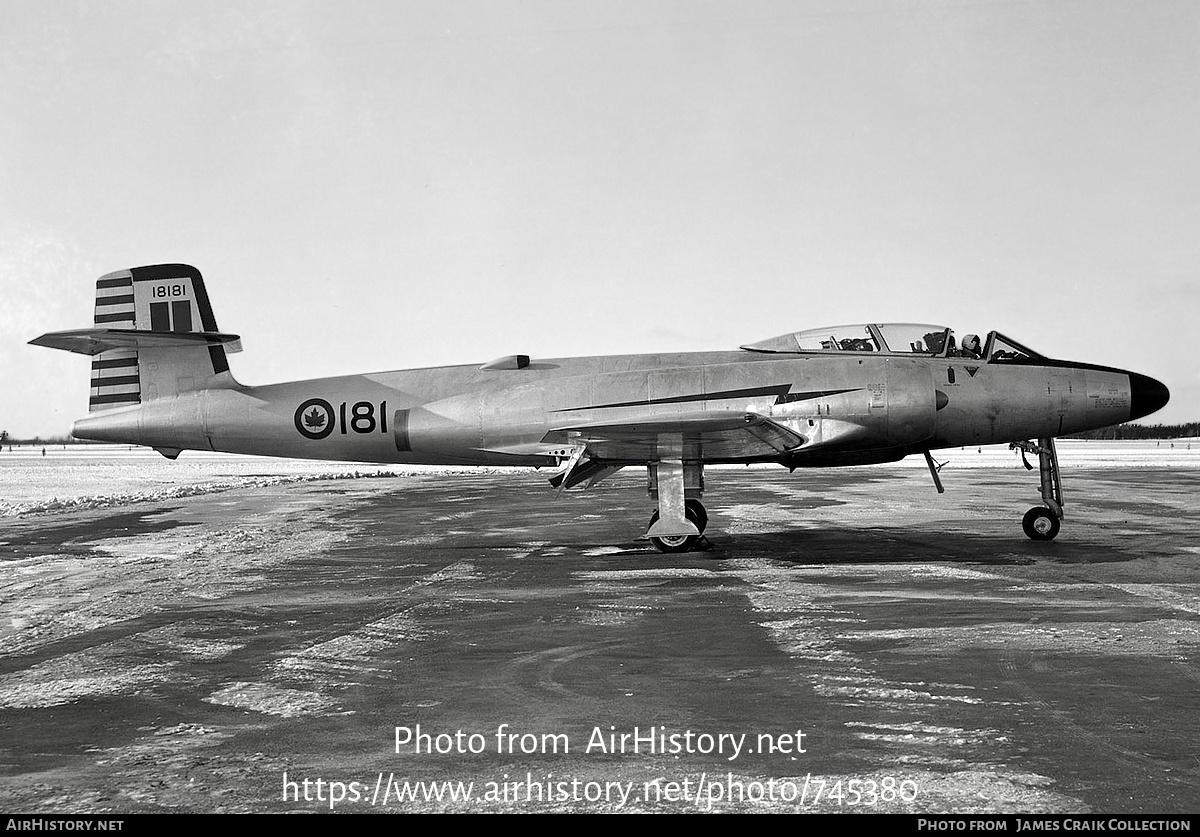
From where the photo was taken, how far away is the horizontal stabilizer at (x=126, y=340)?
14898mm

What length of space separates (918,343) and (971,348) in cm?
84

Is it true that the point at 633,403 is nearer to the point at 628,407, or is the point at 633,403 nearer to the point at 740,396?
the point at 628,407

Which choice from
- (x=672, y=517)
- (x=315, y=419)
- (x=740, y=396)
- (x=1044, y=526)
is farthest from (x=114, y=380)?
(x=1044, y=526)

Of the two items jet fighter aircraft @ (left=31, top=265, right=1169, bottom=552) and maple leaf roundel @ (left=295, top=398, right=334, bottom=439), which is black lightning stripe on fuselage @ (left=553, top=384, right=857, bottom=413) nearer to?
jet fighter aircraft @ (left=31, top=265, right=1169, bottom=552)

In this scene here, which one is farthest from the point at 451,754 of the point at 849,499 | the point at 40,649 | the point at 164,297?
the point at 849,499

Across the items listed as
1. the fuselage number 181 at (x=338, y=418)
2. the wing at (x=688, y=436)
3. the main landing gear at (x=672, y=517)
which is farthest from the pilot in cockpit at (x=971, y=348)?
the fuselage number 181 at (x=338, y=418)

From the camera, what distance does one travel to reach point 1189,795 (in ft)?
14.3

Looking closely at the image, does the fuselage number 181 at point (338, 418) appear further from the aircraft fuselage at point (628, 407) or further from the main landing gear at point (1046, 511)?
the main landing gear at point (1046, 511)

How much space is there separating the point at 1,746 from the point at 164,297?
12.7 metres

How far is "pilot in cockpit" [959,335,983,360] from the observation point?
14.8 meters

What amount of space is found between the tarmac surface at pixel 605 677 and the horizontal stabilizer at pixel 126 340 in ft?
11.0

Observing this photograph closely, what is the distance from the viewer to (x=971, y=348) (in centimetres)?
1488

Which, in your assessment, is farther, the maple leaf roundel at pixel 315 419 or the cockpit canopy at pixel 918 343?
the maple leaf roundel at pixel 315 419

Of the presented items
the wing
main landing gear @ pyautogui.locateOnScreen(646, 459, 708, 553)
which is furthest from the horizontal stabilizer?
main landing gear @ pyautogui.locateOnScreen(646, 459, 708, 553)
